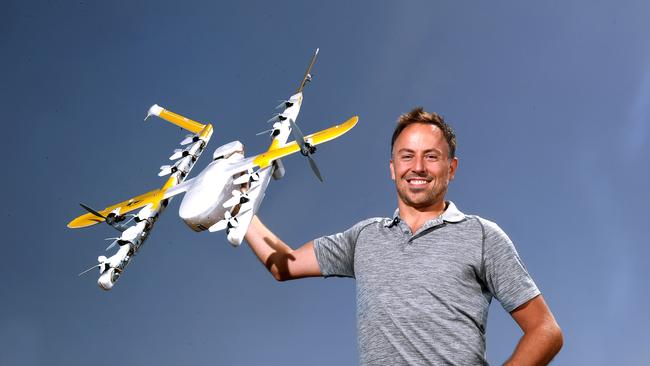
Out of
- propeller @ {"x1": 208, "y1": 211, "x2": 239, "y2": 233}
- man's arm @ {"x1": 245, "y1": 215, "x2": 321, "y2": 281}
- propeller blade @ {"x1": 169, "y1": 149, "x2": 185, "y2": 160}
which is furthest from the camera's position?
propeller blade @ {"x1": 169, "y1": 149, "x2": 185, "y2": 160}

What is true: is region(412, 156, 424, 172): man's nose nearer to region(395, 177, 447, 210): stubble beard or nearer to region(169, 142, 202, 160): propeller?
region(395, 177, 447, 210): stubble beard

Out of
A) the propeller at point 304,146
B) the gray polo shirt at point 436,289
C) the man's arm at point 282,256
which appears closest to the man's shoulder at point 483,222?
the gray polo shirt at point 436,289

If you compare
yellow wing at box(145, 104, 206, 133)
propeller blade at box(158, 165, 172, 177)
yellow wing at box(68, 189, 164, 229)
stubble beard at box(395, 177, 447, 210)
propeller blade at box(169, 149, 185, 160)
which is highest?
yellow wing at box(145, 104, 206, 133)

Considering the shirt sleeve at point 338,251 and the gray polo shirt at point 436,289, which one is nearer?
the gray polo shirt at point 436,289

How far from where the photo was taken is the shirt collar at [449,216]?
16.6 ft

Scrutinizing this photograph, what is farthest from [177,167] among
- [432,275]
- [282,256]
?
[432,275]

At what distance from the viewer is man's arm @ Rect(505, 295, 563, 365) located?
4.57m

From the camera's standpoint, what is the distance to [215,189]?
9078 mm

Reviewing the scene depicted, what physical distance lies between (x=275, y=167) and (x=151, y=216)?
12.5 ft

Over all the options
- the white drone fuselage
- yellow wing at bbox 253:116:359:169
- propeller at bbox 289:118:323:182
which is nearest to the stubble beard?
the white drone fuselage

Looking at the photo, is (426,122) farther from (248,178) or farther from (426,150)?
(248,178)

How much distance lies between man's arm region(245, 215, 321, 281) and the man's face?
3.94 feet

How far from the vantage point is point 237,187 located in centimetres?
930

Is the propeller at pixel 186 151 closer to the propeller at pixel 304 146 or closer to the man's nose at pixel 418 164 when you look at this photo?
the propeller at pixel 304 146
